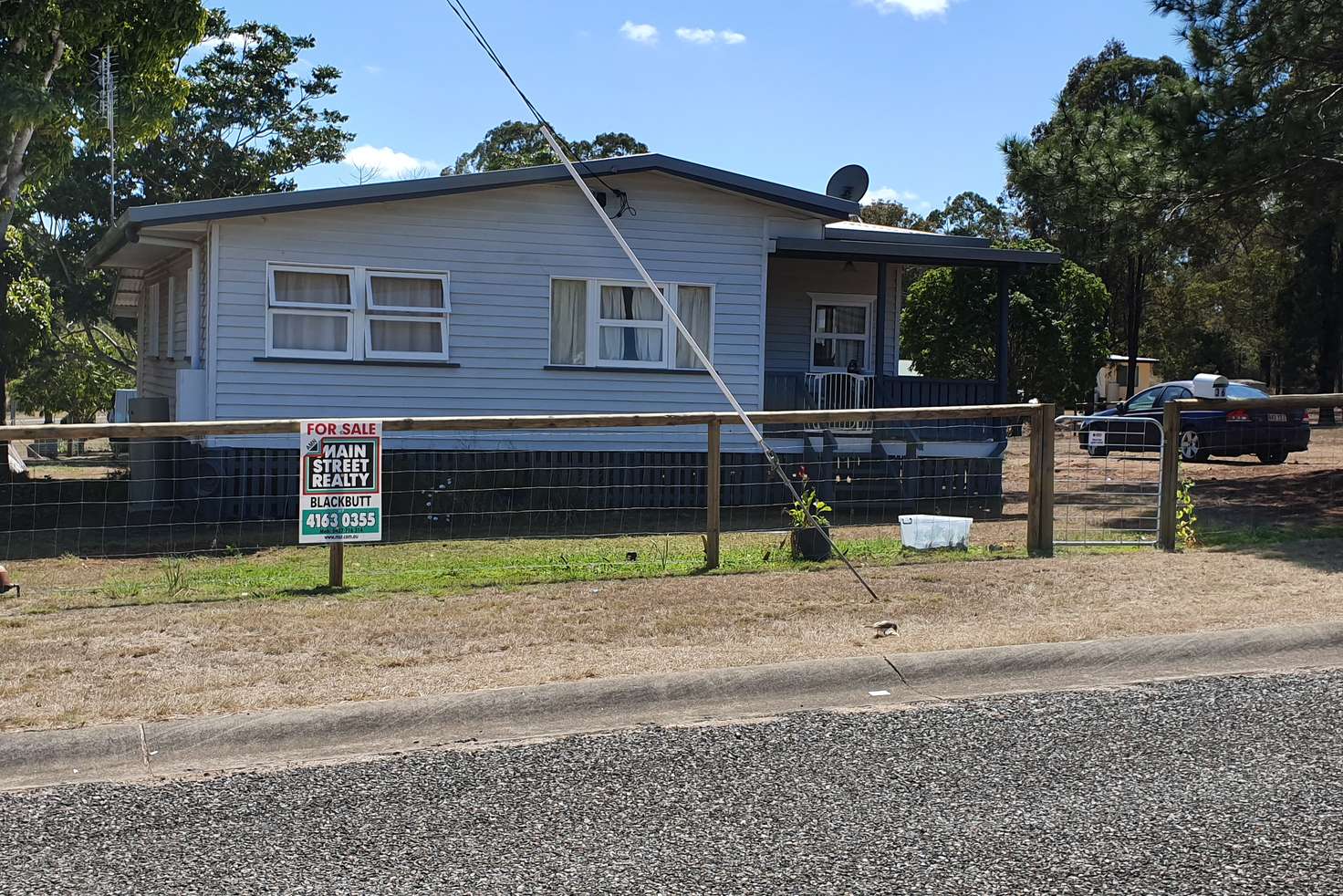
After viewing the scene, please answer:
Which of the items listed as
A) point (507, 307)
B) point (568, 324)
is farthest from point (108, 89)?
point (568, 324)

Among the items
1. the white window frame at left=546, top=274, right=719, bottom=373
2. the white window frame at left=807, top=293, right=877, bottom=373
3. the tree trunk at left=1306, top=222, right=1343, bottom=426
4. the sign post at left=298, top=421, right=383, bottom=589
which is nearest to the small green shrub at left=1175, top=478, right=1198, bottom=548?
the sign post at left=298, top=421, right=383, bottom=589

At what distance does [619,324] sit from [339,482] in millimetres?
7946

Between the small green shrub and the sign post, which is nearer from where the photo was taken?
the sign post

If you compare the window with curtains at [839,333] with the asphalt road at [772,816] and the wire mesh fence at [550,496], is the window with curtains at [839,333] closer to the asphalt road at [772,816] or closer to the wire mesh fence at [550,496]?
the wire mesh fence at [550,496]

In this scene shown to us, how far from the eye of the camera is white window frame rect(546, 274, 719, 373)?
634 inches

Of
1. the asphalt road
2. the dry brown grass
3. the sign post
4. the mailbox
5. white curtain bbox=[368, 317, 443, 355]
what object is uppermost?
white curtain bbox=[368, 317, 443, 355]

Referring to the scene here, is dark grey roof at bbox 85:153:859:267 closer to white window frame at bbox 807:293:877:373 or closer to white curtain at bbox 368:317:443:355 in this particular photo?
white curtain at bbox 368:317:443:355

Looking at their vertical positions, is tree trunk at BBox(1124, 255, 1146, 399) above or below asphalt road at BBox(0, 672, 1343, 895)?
above

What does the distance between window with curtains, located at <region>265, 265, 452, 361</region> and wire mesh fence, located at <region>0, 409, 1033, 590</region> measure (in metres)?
1.11

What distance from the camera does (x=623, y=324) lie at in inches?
640

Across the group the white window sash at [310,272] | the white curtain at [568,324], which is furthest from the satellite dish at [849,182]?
the white window sash at [310,272]

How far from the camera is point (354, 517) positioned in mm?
8664

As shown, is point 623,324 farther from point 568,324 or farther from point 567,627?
point 567,627

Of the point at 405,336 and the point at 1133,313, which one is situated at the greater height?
the point at 1133,313
